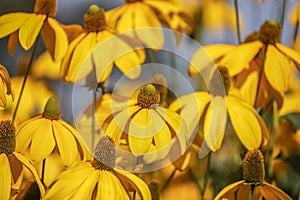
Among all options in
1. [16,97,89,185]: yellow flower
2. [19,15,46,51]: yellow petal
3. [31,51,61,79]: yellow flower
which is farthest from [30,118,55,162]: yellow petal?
[31,51,61,79]: yellow flower

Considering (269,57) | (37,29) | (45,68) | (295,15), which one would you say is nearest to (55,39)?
(37,29)

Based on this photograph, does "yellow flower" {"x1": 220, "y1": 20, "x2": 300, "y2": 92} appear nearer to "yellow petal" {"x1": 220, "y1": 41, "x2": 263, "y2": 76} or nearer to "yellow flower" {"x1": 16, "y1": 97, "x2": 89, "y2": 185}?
"yellow petal" {"x1": 220, "y1": 41, "x2": 263, "y2": 76}

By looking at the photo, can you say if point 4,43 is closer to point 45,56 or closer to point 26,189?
point 45,56

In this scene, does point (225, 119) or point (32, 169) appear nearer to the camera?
point (32, 169)

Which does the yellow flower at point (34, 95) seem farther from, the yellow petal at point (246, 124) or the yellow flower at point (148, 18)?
the yellow petal at point (246, 124)

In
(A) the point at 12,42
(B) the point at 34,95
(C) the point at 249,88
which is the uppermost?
(A) the point at 12,42

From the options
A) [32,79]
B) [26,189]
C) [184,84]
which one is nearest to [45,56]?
[32,79]

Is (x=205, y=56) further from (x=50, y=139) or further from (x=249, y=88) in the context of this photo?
(x=50, y=139)

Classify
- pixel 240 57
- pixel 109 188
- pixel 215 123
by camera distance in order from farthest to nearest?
pixel 240 57
pixel 215 123
pixel 109 188
